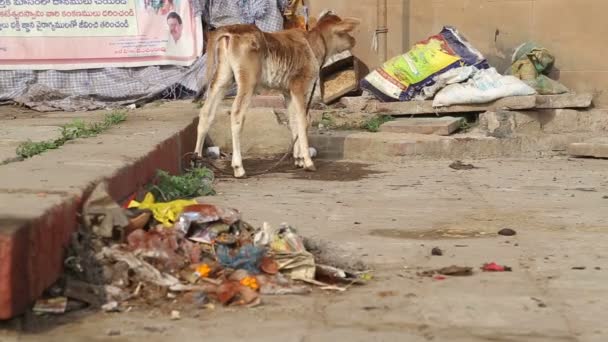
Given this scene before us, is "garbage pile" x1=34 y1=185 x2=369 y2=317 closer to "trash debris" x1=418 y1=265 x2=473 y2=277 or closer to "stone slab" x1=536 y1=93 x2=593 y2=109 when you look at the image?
"trash debris" x1=418 y1=265 x2=473 y2=277

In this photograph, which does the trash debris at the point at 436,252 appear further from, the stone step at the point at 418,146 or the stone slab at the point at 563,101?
the stone slab at the point at 563,101

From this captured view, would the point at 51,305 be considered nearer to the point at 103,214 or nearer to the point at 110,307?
the point at 110,307

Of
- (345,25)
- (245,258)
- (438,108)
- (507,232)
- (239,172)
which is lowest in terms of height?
(239,172)

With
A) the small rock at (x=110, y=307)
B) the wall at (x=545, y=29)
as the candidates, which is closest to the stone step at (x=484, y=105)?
the wall at (x=545, y=29)

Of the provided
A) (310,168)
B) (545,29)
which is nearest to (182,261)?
(310,168)

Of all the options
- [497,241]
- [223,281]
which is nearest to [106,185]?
[223,281]

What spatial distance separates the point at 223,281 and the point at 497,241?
6.66 feet

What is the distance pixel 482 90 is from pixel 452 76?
1.26ft

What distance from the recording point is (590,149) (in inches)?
394

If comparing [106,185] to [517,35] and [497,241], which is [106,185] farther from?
[517,35]

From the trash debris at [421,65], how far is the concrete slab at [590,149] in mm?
1544

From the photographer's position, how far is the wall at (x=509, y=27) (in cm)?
1150

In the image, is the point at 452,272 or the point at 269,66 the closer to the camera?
the point at 452,272

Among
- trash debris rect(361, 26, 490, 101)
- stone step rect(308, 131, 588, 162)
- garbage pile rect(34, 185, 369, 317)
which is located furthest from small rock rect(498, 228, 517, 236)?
trash debris rect(361, 26, 490, 101)
